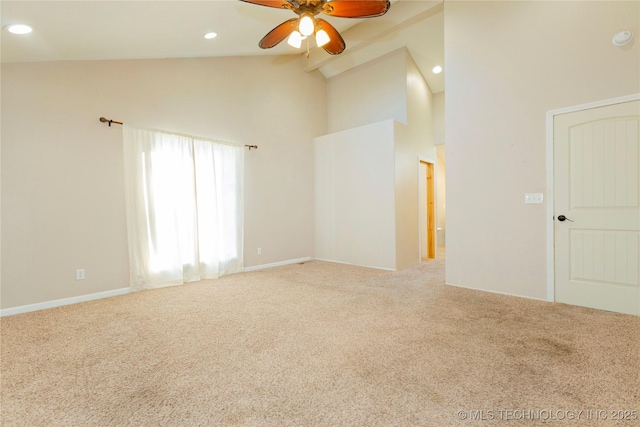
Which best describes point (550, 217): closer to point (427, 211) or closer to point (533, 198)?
point (533, 198)

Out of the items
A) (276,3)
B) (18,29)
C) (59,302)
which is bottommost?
(59,302)

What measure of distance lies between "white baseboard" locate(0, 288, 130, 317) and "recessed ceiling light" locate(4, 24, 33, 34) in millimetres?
2621

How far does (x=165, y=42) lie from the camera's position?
363 cm

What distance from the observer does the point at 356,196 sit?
551 centimetres

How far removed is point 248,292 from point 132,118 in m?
2.67

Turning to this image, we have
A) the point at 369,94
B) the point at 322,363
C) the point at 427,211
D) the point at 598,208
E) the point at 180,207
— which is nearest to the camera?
the point at 322,363

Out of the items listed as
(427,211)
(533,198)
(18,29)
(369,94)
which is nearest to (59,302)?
(18,29)

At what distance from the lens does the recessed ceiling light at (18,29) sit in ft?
8.14

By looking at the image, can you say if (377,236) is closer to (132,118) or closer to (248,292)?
(248,292)

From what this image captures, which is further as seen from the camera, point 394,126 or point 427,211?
point 427,211

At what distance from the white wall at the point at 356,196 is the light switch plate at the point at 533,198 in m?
1.96

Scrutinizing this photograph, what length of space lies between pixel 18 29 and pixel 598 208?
5501mm

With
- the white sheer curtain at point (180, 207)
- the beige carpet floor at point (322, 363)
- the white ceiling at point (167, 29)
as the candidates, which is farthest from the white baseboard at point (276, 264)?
the white ceiling at point (167, 29)

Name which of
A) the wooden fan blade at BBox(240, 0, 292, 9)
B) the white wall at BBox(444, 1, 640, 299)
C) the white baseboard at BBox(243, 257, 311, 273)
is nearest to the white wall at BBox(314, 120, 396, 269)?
the white baseboard at BBox(243, 257, 311, 273)
